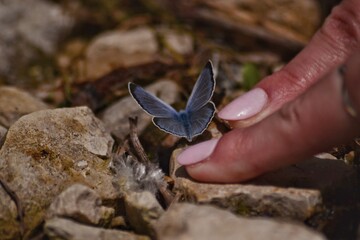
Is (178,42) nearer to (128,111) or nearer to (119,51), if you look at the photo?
(119,51)

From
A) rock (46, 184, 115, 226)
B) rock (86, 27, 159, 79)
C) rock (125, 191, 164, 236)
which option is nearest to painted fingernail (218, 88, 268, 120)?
rock (125, 191, 164, 236)

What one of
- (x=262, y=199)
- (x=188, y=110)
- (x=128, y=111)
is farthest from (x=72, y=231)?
(x=128, y=111)

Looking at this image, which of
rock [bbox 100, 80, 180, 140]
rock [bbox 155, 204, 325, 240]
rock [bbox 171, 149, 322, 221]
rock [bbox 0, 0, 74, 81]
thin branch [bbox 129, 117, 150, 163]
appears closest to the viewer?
rock [bbox 155, 204, 325, 240]

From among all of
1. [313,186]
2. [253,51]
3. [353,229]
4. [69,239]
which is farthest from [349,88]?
[253,51]

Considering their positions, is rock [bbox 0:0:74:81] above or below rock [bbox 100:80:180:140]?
below

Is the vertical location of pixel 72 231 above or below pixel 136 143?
above

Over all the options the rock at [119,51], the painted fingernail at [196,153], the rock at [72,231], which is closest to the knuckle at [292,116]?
the painted fingernail at [196,153]

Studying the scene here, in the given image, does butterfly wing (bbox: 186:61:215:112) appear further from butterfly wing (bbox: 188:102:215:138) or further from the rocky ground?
the rocky ground
